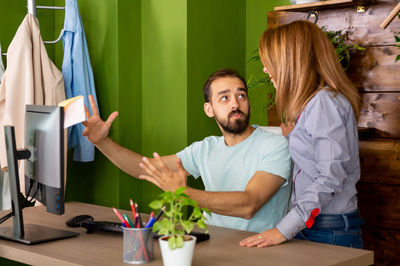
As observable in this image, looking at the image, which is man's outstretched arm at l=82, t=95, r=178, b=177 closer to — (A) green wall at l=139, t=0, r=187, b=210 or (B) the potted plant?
(A) green wall at l=139, t=0, r=187, b=210

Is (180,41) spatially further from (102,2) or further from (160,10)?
(102,2)

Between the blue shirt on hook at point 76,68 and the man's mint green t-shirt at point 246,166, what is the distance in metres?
1.16

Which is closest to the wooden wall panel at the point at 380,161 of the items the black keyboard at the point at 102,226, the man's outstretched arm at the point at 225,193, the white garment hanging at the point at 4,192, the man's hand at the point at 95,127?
the man's outstretched arm at the point at 225,193

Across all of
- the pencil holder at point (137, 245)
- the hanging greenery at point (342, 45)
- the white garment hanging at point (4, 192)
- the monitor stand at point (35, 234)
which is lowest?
the white garment hanging at point (4, 192)

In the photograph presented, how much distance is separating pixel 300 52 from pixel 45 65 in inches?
75.2

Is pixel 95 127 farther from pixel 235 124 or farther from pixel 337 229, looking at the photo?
pixel 337 229

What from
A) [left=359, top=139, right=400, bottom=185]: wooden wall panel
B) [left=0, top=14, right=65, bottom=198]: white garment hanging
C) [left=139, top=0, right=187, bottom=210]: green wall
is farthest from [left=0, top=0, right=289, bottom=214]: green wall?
[left=359, top=139, right=400, bottom=185]: wooden wall panel

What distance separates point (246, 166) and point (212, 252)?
0.67 m

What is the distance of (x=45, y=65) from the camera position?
3461mm

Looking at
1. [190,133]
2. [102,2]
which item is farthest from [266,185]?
[102,2]

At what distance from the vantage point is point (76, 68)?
3.57m

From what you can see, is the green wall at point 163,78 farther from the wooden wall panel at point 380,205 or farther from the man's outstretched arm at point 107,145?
the wooden wall panel at point 380,205

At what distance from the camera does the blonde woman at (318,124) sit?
6.32ft

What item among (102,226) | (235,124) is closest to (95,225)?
(102,226)
